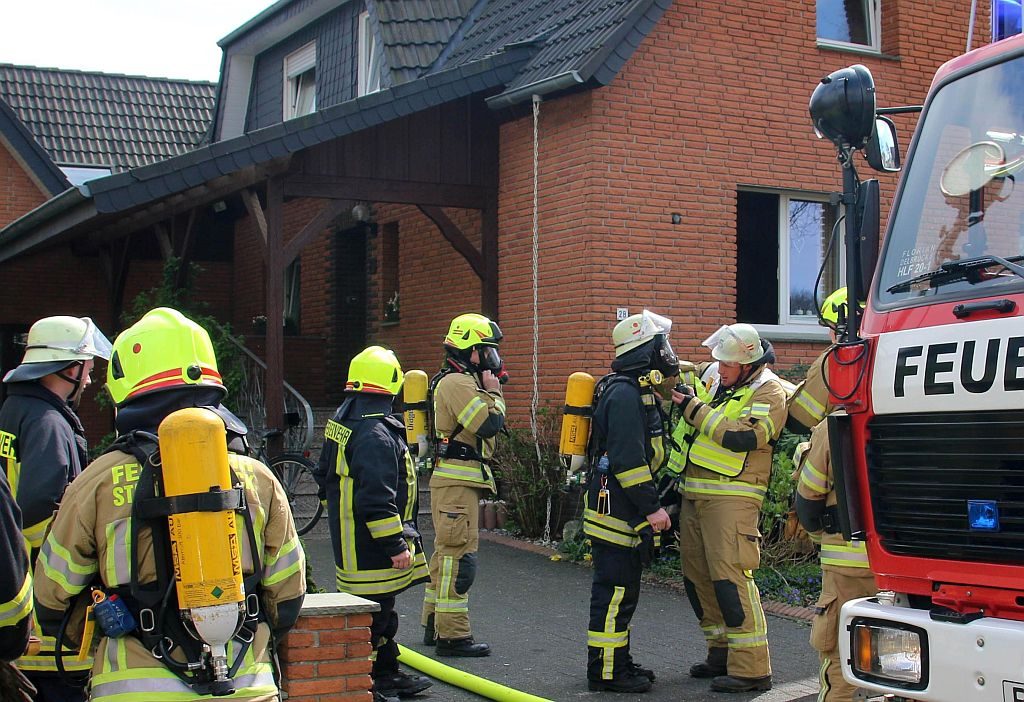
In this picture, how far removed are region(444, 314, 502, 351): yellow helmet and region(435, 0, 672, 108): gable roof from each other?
14.2 feet

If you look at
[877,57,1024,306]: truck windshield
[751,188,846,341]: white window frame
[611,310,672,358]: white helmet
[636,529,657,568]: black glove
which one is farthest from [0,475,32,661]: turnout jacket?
[751,188,846,341]: white window frame

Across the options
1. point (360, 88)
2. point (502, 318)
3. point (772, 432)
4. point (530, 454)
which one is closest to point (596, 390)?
point (772, 432)

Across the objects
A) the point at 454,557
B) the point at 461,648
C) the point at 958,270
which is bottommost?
the point at 461,648

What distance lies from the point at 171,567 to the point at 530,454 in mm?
8205

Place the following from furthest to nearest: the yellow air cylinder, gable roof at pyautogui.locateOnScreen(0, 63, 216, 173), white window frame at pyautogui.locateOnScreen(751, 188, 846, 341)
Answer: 1. gable roof at pyautogui.locateOnScreen(0, 63, 216, 173)
2. white window frame at pyautogui.locateOnScreen(751, 188, 846, 341)
3. the yellow air cylinder

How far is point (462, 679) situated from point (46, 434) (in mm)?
2806

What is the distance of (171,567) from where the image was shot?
3057mm

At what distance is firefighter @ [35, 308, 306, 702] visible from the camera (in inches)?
120

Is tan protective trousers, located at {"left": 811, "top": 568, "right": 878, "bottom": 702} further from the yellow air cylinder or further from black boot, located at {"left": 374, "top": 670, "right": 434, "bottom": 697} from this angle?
the yellow air cylinder

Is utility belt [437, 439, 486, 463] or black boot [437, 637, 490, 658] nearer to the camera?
black boot [437, 637, 490, 658]

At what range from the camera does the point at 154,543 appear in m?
3.03

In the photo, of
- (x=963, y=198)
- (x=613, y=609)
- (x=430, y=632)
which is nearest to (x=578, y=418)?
(x=613, y=609)

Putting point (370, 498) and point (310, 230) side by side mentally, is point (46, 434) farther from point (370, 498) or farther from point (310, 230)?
point (310, 230)

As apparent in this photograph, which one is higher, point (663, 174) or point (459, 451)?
point (663, 174)
